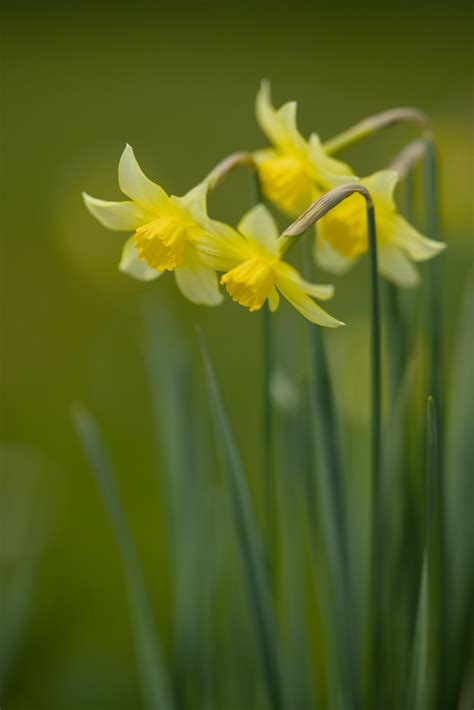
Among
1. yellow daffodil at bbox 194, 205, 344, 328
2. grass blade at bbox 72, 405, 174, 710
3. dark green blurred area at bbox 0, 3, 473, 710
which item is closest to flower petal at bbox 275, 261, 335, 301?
yellow daffodil at bbox 194, 205, 344, 328

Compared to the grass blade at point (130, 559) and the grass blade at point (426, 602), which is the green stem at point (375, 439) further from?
the grass blade at point (130, 559)

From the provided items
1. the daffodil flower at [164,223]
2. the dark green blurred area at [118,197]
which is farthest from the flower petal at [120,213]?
the dark green blurred area at [118,197]

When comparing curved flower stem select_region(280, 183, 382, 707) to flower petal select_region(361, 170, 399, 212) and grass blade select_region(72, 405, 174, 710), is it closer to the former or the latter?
flower petal select_region(361, 170, 399, 212)

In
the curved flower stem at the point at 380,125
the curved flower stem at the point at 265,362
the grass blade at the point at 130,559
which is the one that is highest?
the curved flower stem at the point at 380,125

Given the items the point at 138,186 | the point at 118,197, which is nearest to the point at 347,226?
the point at 138,186

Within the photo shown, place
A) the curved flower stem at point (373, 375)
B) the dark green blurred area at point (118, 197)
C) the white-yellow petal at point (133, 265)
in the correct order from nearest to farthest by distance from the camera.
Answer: the curved flower stem at point (373, 375) < the white-yellow petal at point (133, 265) < the dark green blurred area at point (118, 197)

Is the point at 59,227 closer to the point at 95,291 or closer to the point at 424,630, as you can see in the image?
the point at 95,291

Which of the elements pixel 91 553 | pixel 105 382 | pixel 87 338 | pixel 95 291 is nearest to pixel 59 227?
pixel 95 291
